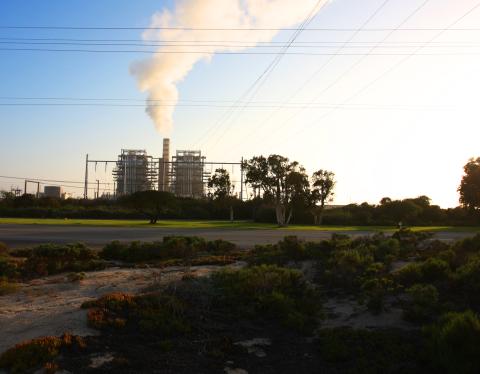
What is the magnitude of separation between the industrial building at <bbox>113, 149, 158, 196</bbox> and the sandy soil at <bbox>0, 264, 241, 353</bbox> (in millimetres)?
93564

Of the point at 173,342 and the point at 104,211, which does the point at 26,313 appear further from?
the point at 104,211

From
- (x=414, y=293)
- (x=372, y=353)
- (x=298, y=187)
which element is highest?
(x=298, y=187)

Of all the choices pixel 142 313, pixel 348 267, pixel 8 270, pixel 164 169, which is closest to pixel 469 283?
pixel 348 267

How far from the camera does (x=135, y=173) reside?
109438mm

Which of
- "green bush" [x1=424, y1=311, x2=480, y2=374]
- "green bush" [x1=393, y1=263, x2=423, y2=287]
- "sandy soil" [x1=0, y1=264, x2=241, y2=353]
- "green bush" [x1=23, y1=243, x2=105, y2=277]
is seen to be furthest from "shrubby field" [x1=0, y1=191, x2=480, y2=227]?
"green bush" [x1=424, y1=311, x2=480, y2=374]

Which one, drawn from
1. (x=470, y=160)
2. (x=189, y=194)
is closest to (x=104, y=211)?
(x=189, y=194)

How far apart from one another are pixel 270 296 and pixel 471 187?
59.4m

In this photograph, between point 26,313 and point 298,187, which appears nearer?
point 26,313

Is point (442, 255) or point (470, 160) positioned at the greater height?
point (470, 160)

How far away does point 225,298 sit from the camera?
10289 mm

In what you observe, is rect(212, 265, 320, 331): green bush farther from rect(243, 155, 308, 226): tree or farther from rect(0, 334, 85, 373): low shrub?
rect(243, 155, 308, 226): tree

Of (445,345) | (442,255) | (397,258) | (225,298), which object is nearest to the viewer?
(445,345)

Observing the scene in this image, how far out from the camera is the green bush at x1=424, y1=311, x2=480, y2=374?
21.8ft

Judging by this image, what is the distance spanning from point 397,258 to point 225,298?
6.44 m
